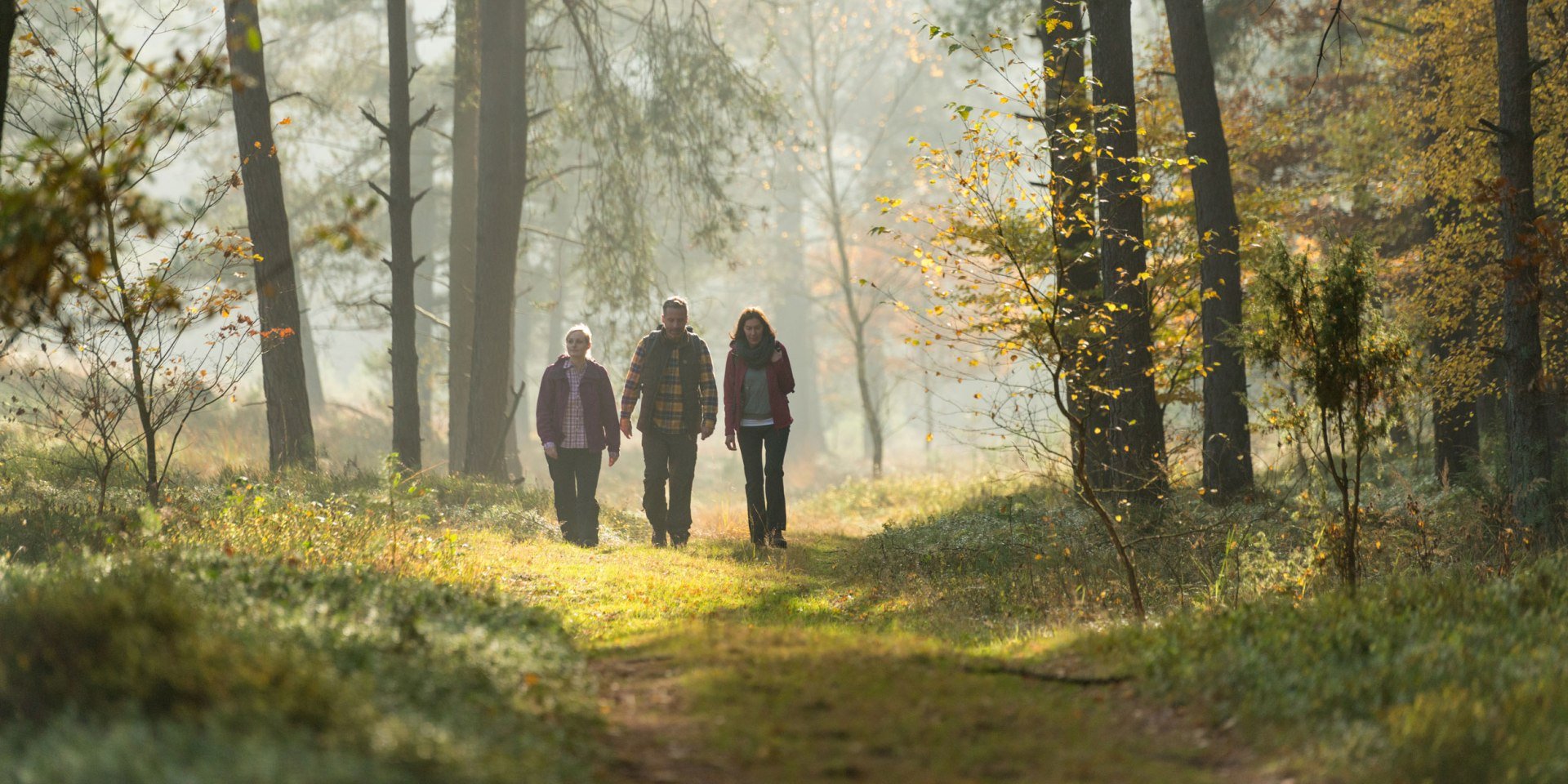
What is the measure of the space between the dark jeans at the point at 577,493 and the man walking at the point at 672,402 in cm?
51

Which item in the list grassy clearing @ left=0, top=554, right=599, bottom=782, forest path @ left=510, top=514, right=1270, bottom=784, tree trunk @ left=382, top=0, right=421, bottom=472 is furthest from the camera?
tree trunk @ left=382, top=0, right=421, bottom=472

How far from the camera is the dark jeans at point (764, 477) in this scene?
34.3 ft

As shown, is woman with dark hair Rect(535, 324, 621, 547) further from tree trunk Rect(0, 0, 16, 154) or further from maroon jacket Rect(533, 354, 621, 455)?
tree trunk Rect(0, 0, 16, 154)

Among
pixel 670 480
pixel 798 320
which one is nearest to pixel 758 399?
pixel 670 480

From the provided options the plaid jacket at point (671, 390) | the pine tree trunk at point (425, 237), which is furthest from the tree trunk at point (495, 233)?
the pine tree trunk at point (425, 237)

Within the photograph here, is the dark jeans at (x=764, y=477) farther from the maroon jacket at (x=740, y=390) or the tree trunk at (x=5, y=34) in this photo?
the tree trunk at (x=5, y=34)

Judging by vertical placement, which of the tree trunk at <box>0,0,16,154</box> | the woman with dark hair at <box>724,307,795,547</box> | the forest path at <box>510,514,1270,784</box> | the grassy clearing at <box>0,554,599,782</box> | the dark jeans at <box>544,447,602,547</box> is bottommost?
the forest path at <box>510,514,1270,784</box>

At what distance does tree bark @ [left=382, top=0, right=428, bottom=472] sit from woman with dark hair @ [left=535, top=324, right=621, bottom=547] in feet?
10.2

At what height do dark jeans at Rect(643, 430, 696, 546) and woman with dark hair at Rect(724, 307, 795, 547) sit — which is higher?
woman with dark hair at Rect(724, 307, 795, 547)

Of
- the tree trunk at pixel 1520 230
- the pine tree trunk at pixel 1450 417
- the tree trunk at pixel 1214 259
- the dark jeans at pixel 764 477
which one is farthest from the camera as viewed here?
the pine tree trunk at pixel 1450 417

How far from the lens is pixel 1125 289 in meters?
10.8

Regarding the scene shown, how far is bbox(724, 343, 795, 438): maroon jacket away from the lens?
10.4m

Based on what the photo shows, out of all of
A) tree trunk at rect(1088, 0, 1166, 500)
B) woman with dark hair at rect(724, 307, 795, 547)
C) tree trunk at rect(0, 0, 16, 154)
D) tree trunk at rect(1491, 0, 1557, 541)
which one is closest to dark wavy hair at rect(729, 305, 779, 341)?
woman with dark hair at rect(724, 307, 795, 547)

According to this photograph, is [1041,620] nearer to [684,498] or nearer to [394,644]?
[394,644]
